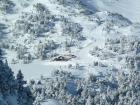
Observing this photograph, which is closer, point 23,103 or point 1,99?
point 1,99

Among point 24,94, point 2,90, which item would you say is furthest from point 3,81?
point 24,94

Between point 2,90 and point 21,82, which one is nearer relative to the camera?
point 2,90

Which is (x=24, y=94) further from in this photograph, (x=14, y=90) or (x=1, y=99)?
(x=1, y=99)

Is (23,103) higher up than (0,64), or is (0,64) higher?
(0,64)

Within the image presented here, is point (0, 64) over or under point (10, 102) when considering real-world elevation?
over

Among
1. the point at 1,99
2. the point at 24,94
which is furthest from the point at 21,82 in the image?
the point at 1,99

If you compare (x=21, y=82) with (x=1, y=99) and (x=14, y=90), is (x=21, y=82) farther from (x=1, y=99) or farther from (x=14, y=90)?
(x=1, y=99)
